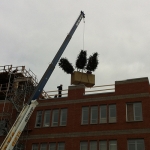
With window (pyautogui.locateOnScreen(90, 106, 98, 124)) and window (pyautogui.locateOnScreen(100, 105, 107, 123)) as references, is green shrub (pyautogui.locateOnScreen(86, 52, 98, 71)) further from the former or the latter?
window (pyautogui.locateOnScreen(100, 105, 107, 123))

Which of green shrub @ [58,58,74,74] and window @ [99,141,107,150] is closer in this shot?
window @ [99,141,107,150]

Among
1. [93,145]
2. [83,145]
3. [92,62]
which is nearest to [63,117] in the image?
[83,145]

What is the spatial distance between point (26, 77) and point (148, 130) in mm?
15833

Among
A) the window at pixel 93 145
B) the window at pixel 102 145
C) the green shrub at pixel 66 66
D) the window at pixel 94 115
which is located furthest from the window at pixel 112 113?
the green shrub at pixel 66 66

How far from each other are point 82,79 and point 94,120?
6.68 m

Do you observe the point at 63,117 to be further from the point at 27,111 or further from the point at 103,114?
the point at 27,111

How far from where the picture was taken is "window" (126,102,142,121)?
28.9m

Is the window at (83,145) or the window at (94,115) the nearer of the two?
the window at (83,145)

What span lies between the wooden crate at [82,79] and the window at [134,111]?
7221 millimetres

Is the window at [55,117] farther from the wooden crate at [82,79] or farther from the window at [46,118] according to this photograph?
the wooden crate at [82,79]

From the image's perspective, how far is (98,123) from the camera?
30.1m

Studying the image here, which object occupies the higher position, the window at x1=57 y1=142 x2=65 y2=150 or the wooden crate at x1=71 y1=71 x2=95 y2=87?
the wooden crate at x1=71 y1=71 x2=95 y2=87

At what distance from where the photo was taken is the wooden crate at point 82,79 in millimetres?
35281

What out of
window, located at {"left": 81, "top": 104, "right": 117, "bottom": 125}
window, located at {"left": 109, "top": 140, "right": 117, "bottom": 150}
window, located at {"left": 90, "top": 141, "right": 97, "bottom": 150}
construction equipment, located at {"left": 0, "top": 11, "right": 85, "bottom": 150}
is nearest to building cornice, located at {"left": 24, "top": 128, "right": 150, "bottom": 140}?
window, located at {"left": 90, "top": 141, "right": 97, "bottom": 150}
